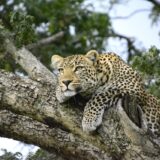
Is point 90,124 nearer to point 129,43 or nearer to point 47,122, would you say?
point 47,122

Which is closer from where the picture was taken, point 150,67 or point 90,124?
point 90,124

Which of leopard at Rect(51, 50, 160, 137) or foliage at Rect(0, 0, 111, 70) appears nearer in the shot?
leopard at Rect(51, 50, 160, 137)

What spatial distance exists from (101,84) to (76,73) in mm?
343

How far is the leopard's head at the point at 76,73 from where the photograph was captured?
26.8 feet

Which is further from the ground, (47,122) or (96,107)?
(96,107)

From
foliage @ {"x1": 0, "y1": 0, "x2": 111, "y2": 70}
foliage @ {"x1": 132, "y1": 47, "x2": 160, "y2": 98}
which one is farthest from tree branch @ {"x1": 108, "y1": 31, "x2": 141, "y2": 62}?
foliage @ {"x1": 132, "y1": 47, "x2": 160, "y2": 98}

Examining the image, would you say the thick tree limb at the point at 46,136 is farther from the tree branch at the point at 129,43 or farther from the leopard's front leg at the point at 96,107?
the tree branch at the point at 129,43

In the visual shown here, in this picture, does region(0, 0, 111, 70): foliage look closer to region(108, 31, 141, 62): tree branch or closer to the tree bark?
region(108, 31, 141, 62): tree branch

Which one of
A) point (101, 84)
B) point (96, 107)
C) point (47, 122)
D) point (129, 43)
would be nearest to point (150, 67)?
point (101, 84)

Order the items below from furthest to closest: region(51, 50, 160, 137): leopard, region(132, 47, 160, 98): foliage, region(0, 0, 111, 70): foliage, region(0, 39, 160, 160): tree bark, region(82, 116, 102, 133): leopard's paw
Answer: region(0, 0, 111, 70): foliage
region(132, 47, 160, 98): foliage
region(51, 50, 160, 137): leopard
region(0, 39, 160, 160): tree bark
region(82, 116, 102, 133): leopard's paw

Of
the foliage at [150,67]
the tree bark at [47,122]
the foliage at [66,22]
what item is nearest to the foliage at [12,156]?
the tree bark at [47,122]

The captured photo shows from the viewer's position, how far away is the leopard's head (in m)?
8.16

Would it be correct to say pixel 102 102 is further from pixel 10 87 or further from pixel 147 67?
pixel 147 67

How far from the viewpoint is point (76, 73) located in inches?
335
